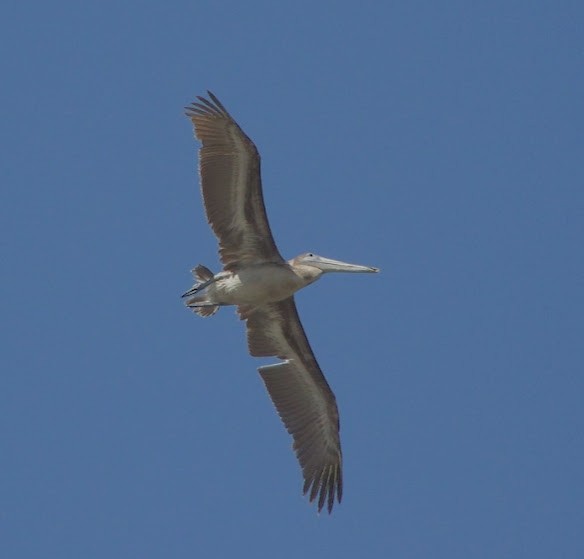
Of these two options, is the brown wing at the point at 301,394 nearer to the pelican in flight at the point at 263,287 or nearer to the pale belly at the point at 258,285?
the pelican in flight at the point at 263,287

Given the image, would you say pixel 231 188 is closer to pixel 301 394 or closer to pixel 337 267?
pixel 337 267

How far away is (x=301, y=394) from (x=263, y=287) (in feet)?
6.49

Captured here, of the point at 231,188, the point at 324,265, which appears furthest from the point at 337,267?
the point at 231,188

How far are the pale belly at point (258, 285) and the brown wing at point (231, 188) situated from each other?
17 centimetres

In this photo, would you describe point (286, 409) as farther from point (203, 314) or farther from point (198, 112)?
point (198, 112)

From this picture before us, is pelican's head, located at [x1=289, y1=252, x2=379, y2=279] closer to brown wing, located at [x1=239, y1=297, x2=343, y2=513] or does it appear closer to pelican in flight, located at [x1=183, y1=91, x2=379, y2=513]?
pelican in flight, located at [x1=183, y1=91, x2=379, y2=513]

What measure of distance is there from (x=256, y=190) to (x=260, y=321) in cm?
209

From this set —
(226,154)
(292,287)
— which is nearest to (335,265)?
(292,287)

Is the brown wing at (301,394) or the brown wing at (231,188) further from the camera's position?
the brown wing at (301,394)

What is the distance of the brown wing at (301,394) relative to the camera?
1870 centimetres

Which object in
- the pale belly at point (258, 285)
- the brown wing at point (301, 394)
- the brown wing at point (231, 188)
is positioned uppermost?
the brown wing at point (231, 188)

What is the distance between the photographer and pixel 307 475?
18.7 m

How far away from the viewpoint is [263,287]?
17.8m

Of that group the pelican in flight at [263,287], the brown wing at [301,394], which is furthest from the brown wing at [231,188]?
the brown wing at [301,394]
